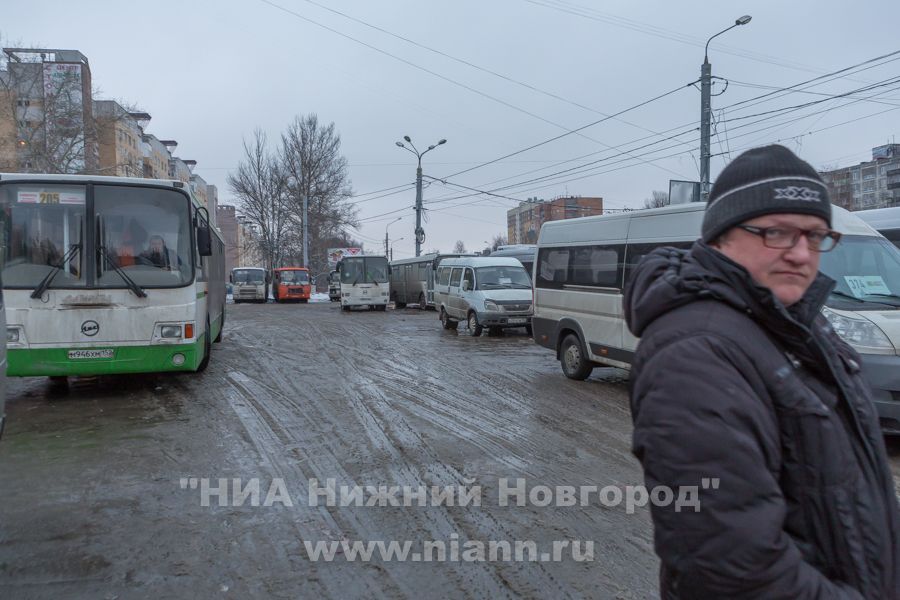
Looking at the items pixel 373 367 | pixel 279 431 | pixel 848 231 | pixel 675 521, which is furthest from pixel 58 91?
pixel 675 521

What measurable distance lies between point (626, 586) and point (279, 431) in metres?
4.42

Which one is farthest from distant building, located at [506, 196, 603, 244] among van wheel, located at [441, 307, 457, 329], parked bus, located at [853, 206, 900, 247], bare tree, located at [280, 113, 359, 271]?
parked bus, located at [853, 206, 900, 247]

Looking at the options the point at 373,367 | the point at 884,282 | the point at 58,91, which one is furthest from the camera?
the point at 58,91

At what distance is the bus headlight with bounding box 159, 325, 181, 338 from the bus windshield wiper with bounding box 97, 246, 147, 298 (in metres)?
0.48

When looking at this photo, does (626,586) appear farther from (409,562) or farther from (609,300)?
(609,300)

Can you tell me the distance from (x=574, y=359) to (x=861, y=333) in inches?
180

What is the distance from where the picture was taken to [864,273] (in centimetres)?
673

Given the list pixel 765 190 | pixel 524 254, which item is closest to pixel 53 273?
pixel 765 190

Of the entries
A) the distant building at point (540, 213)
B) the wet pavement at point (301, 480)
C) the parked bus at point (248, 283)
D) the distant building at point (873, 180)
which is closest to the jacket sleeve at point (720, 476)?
the wet pavement at point (301, 480)

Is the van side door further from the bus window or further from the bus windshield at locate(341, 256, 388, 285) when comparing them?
the bus windshield at locate(341, 256, 388, 285)

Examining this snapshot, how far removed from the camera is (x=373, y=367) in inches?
448

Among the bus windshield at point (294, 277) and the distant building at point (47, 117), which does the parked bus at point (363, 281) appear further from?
→ the distant building at point (47, 117)

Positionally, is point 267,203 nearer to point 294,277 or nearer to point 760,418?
point 294,277

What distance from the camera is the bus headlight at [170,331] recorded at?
27.2 feet
